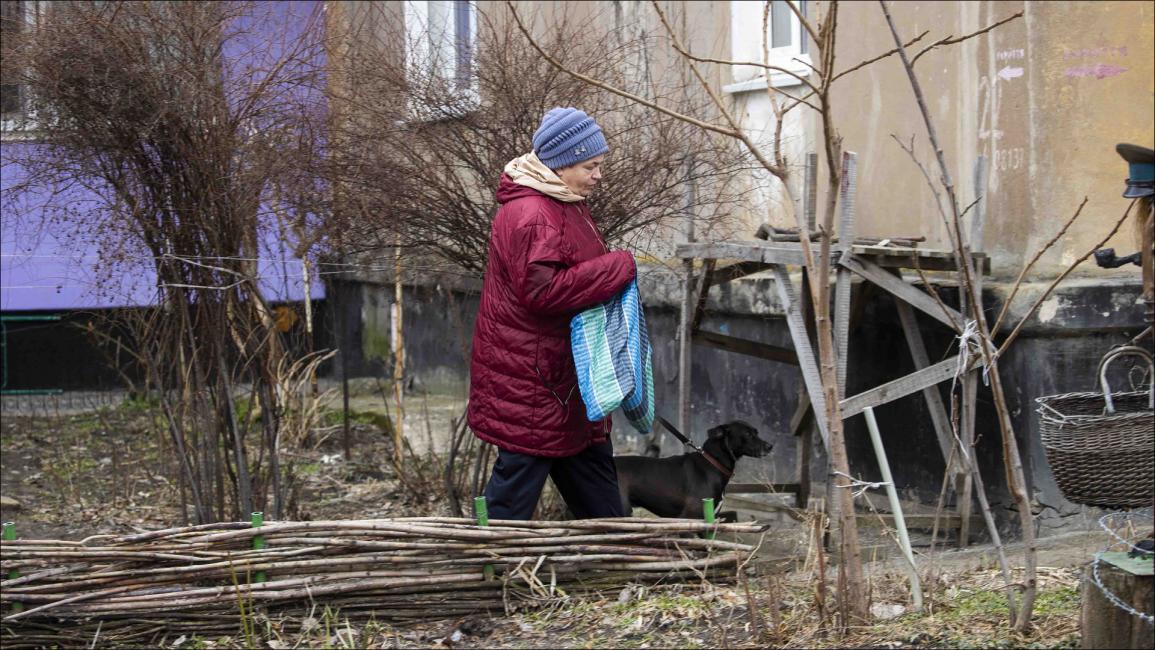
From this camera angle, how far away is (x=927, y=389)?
632 centimetres

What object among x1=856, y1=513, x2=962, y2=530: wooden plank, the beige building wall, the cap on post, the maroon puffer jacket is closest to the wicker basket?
the cap on post

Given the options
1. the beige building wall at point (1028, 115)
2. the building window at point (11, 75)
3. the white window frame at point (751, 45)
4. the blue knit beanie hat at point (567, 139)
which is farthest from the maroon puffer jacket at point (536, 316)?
the white window frame at point (751, 45)

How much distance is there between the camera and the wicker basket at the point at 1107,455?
12.9ft

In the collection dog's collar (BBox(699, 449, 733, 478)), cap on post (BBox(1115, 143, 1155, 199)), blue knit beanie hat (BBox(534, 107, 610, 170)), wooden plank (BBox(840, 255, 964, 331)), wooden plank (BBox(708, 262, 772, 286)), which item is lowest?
dog's collar (BBox(699, 449, 733, 478))

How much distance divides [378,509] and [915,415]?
3.03 meters

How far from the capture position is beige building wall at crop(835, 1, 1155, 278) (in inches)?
247

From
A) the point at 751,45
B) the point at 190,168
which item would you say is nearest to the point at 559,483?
the point at 190,168

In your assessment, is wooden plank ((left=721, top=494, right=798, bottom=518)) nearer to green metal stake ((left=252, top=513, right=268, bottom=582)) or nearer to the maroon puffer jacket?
the maroon puffer jacket

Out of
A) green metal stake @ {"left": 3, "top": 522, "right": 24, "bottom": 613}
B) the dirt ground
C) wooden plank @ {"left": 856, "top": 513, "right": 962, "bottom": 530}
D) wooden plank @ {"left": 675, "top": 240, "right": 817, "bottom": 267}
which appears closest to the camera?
the dirt ground

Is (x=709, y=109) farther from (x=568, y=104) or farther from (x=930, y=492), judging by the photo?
(x=930, y=492)

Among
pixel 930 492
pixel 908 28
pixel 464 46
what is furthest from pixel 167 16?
pixel 930 492

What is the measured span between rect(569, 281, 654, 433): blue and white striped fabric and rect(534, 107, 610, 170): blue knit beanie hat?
473 mm

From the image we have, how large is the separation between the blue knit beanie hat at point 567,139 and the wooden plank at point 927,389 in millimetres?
2574

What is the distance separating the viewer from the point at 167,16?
532 centimetres
